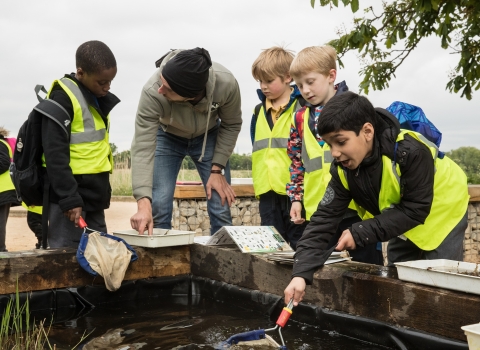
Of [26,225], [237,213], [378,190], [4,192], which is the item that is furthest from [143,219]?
[26,225]

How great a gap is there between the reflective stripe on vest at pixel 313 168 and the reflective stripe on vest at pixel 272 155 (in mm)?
365

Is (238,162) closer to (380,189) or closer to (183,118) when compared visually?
(183,118)

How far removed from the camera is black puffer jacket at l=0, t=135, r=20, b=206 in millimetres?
5355

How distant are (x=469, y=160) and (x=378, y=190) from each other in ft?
40.4

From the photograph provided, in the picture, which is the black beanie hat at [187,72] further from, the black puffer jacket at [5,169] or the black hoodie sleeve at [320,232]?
the black puffer jacket at [5,169]

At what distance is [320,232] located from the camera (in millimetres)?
2779

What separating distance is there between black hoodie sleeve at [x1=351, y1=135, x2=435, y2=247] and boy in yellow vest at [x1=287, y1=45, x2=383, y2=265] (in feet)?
2.73

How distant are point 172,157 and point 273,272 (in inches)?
53.3

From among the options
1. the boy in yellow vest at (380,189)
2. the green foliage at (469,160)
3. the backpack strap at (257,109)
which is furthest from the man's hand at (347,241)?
the green foliage at (469,160)

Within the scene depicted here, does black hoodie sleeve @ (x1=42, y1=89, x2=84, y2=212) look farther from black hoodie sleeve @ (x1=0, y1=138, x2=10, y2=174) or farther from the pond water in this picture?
black hoodie sleeve @ (x1=0, y1=138, x2=10, y2=174)

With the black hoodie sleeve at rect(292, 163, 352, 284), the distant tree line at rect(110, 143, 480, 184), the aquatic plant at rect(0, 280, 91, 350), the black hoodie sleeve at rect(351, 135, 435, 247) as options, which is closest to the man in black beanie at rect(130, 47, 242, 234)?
the aquatic plant at rect(0, 280, 91, 350)

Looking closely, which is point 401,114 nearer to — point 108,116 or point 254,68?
point 254,68

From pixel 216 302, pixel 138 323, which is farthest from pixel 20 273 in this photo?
pixel 216 302

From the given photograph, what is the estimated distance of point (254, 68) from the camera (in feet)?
13.2
